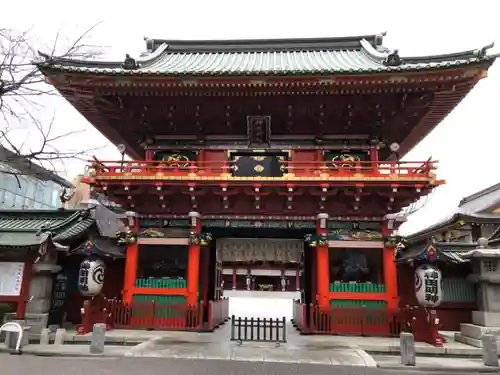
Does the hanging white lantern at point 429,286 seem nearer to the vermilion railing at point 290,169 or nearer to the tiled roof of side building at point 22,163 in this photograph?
the vermilion railing at point 290,169

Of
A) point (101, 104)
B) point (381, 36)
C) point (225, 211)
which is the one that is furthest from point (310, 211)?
point (381, 36)

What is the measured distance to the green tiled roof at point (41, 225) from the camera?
37.2 feet

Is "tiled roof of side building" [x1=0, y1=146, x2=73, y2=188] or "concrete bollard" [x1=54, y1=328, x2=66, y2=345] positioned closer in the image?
"tiled roof of side building" [x1=0, y1=146, x2=73, y2=188]

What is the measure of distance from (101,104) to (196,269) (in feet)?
24.2

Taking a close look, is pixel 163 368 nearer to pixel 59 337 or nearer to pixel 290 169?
pixel 59 337

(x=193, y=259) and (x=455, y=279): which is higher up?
(x=193, y=259)

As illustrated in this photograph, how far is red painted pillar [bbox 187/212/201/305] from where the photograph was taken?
12.8 meters

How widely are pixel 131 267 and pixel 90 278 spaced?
158 centimetres

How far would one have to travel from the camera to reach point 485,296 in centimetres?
1130

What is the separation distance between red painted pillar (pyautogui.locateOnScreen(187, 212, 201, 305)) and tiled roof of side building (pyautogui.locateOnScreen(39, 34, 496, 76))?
592 cm

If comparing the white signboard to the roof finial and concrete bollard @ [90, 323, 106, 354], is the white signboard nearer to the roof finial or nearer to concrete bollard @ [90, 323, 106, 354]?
concrete bollard @ [90, 323, 106, 354]

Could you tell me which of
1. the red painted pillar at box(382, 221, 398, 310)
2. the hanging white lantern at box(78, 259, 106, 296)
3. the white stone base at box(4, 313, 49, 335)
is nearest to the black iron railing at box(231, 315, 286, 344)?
the red painted pillar at box(382, 221, 398, 310)

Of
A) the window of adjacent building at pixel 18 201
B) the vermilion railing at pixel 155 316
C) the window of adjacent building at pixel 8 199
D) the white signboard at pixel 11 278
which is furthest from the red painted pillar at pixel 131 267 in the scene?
the window of adjacent building at pixel 18 201

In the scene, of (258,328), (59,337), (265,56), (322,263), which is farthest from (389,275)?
(265,56)
